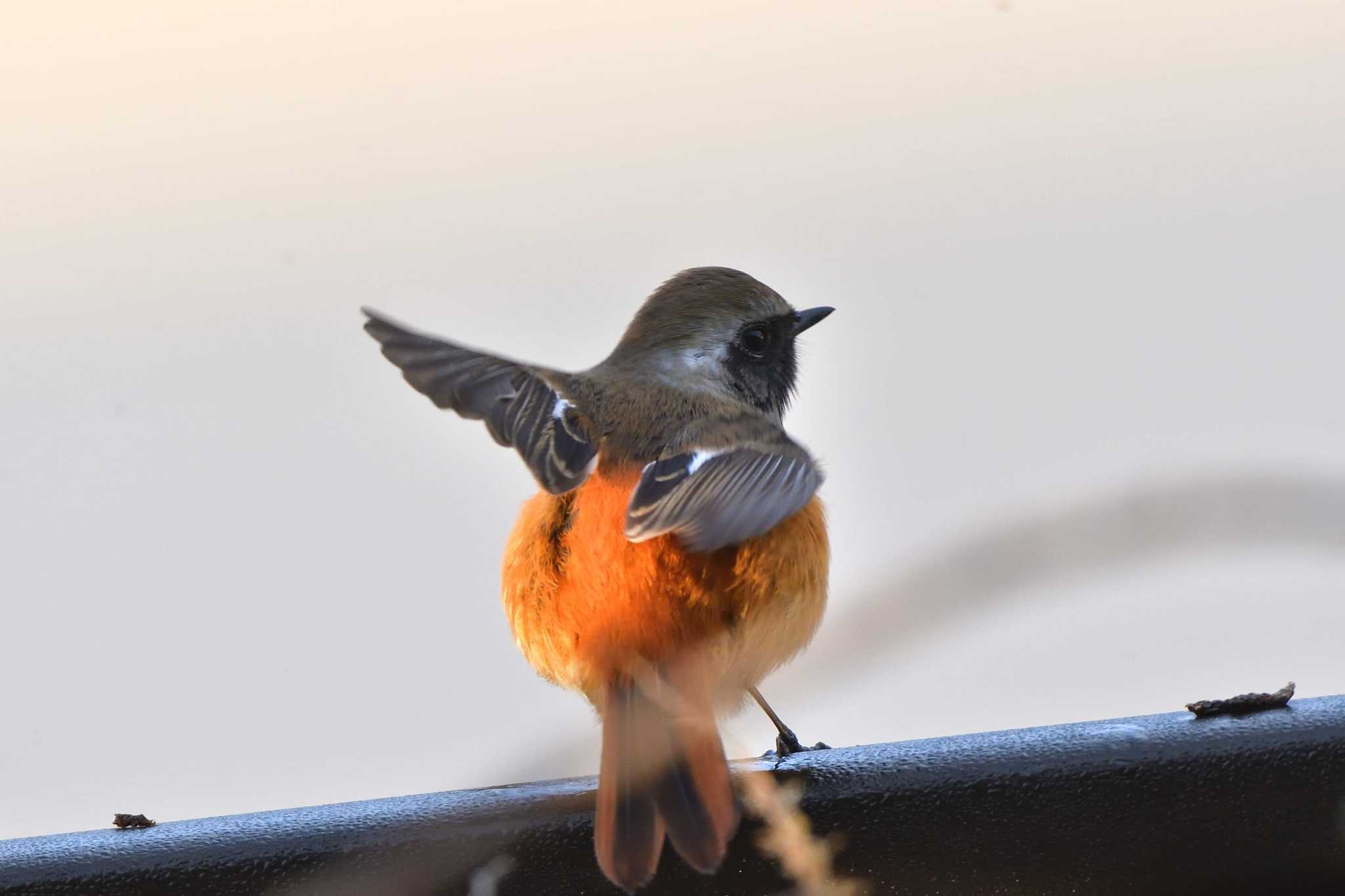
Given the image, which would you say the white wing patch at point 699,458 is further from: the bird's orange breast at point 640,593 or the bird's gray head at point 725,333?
the bird's gray head at point 725,333

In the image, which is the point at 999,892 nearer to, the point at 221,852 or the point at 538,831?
the point at 538,831

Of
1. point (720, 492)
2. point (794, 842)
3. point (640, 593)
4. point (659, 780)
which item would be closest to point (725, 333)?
point (720, 492)

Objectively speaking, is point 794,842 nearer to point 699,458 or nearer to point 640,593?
point 640,593

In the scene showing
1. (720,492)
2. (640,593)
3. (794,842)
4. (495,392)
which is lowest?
(794,842)

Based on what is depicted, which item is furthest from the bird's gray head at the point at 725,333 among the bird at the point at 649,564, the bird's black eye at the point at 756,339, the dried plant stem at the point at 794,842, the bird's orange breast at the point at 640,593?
the dried plant stem at the point at 794,842

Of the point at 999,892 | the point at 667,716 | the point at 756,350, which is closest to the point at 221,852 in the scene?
the point at 667,716

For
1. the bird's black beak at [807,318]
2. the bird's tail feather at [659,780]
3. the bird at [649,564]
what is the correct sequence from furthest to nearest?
the bird's black beak at [807,318] < the bird at [649,564] < the bird's tail feather at [659,780]

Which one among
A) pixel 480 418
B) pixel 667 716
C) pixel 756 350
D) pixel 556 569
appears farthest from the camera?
pixel 756 350
